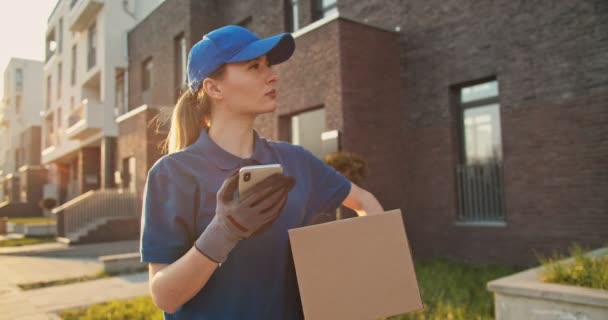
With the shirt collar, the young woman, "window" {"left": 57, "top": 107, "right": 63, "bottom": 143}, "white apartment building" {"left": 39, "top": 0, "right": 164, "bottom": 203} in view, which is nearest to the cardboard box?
the young woman

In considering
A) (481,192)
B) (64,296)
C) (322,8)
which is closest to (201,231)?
(64,296)

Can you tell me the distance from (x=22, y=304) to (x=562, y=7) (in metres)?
9.44

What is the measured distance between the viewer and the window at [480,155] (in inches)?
319

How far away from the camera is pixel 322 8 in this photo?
11.2 metres

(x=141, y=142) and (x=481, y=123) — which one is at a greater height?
(x=141, y=142)

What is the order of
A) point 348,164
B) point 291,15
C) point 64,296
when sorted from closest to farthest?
point 64,296 → point 348,164 → point 291,15

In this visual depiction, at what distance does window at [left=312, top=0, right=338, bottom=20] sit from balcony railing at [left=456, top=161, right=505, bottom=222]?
510 cm

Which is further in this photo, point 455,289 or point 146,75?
point 146,75

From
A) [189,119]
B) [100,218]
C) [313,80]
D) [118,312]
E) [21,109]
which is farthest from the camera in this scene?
[21,109]

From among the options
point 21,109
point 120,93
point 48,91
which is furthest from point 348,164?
point 21,109

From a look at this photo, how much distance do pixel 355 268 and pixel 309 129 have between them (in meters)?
8.55

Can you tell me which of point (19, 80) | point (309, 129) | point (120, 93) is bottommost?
point (309, 129)

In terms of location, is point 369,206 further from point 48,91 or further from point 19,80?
point 19,80

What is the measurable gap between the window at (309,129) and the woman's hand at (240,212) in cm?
837
